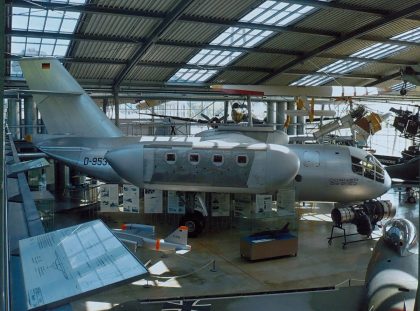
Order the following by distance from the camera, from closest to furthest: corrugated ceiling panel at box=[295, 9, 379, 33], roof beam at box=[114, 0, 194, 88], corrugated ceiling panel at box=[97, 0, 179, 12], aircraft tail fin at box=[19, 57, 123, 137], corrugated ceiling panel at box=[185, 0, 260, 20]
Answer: aircraft tail fin at box=[19, 57, 123, 137] < corrugated ceiling panel at box=[97, 0, 179, 12] < roof beam at box=[114, 0, 194, 88] < corrugated ceiling panel at box=[185, 0, 260, 20] < corrugated ceiling panel at box=[295, 9, 379, 33]

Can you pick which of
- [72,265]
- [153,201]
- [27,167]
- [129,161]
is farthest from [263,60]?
[72,265]

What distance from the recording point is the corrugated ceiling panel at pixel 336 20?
66.2ft

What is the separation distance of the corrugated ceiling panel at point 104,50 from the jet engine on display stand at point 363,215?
1334 centimetres

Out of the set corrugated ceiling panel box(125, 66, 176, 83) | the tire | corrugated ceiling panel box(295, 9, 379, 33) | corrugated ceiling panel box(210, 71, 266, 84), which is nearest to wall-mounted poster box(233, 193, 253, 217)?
the tire

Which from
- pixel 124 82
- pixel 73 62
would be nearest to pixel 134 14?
pixel 73 62

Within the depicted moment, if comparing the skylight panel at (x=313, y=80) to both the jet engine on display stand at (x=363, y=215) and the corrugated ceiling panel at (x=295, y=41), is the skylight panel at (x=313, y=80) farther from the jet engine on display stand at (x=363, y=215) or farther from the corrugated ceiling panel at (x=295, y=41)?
the jet engine on display stand at (x=363, y=215)

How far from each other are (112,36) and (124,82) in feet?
18.5

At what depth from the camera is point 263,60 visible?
84.4ft

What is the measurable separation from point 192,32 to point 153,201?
31.4 ft

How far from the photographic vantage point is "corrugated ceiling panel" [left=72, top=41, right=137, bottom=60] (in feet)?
67.5

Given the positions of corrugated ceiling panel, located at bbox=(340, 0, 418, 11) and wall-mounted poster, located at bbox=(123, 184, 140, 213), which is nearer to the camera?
wall-mounted poster, located at bbox=(123, 184, 140, 213)

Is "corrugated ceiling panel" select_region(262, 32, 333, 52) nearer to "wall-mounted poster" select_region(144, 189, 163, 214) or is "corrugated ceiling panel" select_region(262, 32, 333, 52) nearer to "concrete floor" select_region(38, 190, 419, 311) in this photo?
"wall-mounted poster" select_region(144, 189, 163, 214)

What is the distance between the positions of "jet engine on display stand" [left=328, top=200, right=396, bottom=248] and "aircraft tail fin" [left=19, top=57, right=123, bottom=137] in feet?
29.6

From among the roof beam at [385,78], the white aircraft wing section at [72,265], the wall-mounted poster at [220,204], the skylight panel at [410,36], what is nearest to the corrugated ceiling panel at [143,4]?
the wall-mounted poster at [220,204]
